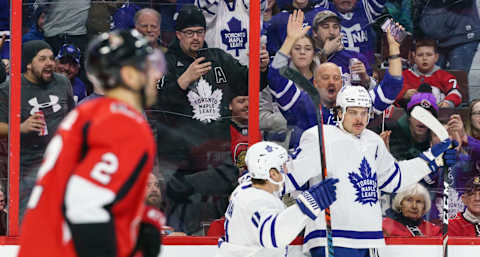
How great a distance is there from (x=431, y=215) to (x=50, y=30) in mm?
2331

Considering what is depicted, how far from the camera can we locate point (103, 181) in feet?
5.70

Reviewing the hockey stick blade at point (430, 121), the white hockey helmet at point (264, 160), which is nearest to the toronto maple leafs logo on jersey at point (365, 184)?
the hockey stick blade at point (430, 121)

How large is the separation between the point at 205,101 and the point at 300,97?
52 centimetres

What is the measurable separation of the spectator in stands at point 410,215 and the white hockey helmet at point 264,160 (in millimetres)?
1258

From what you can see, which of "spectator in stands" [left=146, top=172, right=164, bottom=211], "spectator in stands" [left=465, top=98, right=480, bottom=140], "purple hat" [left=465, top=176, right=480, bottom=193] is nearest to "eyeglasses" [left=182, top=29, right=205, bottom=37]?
"spectator in stands" [left=146, top=172, right=164, bottom=211]

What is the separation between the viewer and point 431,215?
13.9 feet

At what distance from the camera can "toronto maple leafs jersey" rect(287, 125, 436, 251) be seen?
145 inches

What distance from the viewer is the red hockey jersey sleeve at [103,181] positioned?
1733mm

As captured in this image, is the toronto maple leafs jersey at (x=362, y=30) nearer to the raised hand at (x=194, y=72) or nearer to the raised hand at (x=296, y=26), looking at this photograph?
the raised hand at (x=296, y=26)

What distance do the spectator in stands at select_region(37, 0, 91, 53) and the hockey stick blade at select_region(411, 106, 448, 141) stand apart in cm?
181

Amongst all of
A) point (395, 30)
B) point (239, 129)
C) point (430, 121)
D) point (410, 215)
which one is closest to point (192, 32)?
point (239, 129)

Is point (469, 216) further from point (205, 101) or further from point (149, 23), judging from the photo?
point (149, 23)

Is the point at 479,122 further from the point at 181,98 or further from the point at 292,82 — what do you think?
the point at 181,98

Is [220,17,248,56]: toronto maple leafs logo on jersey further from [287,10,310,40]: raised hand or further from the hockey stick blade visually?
the hockey stick blade
